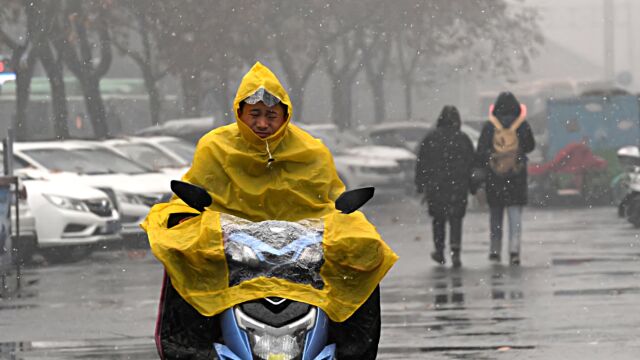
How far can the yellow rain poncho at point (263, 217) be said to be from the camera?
22.4ft

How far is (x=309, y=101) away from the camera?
1779 inches

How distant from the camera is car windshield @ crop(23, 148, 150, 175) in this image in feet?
80.3

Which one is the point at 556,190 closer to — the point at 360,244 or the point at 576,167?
the point at 576,167

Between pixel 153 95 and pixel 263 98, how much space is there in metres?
32.3

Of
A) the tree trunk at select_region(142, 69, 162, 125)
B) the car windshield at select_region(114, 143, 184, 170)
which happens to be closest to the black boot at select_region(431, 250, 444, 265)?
the car windshield at select_region(114, 143, 184, 170)

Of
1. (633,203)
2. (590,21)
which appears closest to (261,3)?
(633,203)

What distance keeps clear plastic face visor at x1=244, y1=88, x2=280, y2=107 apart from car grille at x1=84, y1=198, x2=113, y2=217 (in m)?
14.6

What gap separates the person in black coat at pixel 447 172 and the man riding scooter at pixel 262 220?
1111 cm

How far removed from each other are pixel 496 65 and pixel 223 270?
40.9 metres

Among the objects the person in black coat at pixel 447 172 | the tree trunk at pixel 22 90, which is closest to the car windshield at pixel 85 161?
the person in black coat at pixel 447 172

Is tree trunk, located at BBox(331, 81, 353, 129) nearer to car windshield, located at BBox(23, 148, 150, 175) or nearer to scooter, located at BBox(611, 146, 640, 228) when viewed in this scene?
scooter, located at BBox(611, 146, 640, 228)

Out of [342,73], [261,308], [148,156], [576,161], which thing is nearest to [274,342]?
[261,308]

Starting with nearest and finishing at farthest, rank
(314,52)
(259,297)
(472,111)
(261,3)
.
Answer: (259,297) < (261,3) < (314,52) < (472,111)

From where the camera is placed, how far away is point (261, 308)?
22.0 ft
